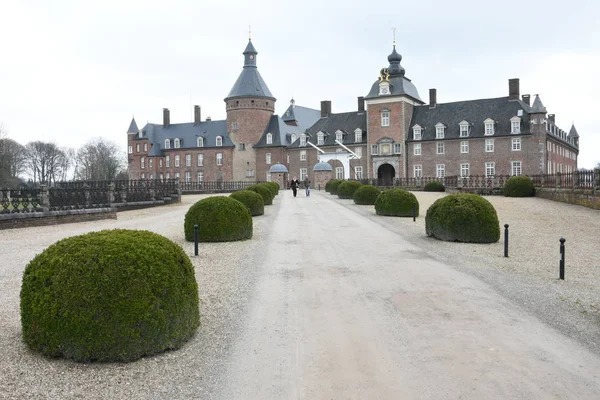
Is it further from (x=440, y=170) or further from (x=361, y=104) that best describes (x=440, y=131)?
(x=361, y=104)

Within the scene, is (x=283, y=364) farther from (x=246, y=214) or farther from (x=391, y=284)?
(x=246, y=214)

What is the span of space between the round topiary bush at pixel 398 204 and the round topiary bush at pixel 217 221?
28.2 ft

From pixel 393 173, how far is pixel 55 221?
158 feet

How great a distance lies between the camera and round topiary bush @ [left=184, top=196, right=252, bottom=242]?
1342 centimetres

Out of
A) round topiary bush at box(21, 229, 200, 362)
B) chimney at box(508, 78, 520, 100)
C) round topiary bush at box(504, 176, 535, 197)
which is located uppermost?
chimney at box(508, 78, 520, 100)

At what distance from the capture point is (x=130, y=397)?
13.9ft

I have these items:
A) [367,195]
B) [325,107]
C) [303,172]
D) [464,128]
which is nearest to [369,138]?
[464,128]

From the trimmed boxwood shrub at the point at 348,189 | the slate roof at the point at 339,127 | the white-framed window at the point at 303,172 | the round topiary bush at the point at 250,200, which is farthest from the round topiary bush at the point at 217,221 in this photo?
the white-framed window at the point at 303,172

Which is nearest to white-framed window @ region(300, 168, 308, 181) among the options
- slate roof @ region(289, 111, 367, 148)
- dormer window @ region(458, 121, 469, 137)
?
slate roof @ region(289, 111, 367, 148)

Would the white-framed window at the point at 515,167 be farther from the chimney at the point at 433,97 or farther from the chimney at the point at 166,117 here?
the chimney at the point at 166,117

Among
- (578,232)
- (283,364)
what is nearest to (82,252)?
(283,364)

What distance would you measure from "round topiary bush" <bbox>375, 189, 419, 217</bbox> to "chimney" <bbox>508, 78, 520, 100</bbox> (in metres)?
42.2

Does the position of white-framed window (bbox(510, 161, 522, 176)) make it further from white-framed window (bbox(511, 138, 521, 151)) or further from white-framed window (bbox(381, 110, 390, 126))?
white-framed window (bbox(381, 110, 390, 126))

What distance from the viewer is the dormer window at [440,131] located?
193ft
